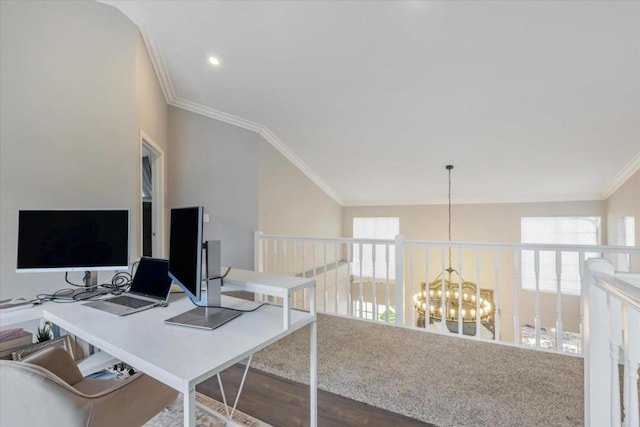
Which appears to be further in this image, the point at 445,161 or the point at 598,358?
the point at 445,161

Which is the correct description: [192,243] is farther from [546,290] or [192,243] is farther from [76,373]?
[546,290]

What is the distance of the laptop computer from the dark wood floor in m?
0.93

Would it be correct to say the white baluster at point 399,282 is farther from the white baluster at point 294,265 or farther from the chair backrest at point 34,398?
the chair backrest at point 34,398

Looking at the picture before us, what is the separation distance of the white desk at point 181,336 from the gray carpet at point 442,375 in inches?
25.8

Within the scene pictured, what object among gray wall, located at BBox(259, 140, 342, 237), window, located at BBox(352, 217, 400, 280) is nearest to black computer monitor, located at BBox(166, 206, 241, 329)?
gray wall, located at BBox(259, 140, 342, 237)

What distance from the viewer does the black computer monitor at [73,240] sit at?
1.58 metres

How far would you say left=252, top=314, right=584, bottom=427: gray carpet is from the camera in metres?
1.62

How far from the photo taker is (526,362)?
211 centimetres

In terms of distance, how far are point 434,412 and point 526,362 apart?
0.98 m

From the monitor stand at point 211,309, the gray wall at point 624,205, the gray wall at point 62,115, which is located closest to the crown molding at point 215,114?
the gray wall at point 62,115

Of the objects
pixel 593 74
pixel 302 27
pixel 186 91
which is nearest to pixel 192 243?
pixel 302 27

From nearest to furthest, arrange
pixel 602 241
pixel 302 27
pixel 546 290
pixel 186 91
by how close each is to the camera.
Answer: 1. pixel 302 27
2. pixel 186 91
3. pixel 602 241
4. pixel 546 290

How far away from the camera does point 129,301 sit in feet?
4.98

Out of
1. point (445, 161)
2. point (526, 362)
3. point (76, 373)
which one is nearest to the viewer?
point (76, 373)
